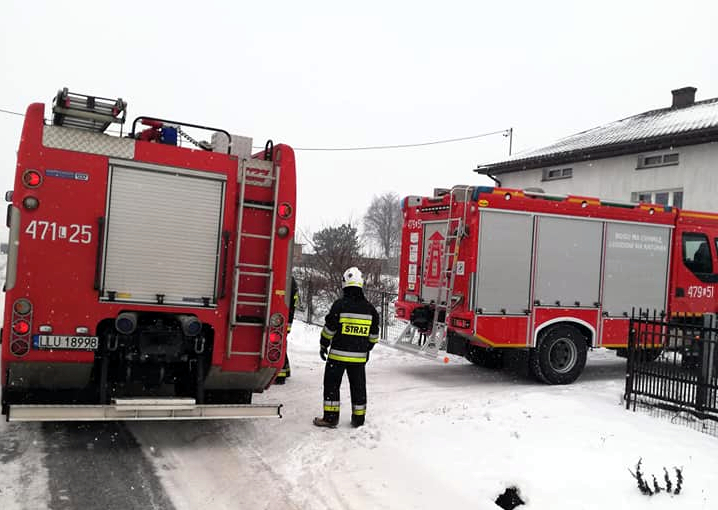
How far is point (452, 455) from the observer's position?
5.77 meters

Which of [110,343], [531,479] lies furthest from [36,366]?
[531,479]

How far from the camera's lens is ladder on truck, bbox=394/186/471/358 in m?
9.38

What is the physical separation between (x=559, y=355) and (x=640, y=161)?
34.7 ft

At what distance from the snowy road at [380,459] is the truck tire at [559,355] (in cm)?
171

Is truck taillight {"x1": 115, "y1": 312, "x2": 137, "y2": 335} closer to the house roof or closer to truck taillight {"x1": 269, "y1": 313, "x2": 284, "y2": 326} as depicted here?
truck taillight {"x1": 269, "y1": 313, "x2": 284, "y2": 326}

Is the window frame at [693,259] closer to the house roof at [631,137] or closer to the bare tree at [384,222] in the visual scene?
the house roof at [631,137]

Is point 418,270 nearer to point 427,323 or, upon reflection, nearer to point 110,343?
point 427,323

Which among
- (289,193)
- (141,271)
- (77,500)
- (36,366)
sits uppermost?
(289,193)

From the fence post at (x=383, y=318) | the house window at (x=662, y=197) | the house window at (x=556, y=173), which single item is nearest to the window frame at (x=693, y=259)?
the fence post at (x=383, y=318)

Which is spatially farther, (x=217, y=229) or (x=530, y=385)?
(x=530, y=385)

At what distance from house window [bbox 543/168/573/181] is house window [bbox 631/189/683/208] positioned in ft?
9.18

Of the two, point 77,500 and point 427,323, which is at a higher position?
point 427,323

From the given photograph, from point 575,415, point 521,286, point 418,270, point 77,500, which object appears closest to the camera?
point 77,500

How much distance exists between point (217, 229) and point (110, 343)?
1.37m
